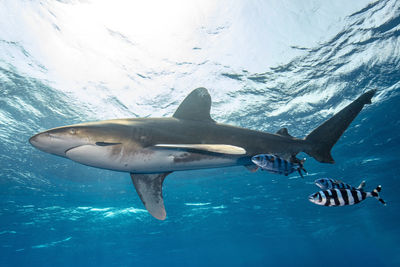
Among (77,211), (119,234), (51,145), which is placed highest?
(77,211)

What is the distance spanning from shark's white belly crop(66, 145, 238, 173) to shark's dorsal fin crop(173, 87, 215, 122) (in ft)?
2.86

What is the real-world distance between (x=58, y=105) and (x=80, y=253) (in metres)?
45.4

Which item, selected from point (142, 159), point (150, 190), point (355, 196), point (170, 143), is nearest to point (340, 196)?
point (355, 196)

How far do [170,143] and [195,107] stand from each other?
1007mm

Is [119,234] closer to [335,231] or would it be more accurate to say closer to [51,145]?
[51,145]

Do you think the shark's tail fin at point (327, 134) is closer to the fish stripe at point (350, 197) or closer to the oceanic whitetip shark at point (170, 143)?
the oceanic whitetip shark at point (170, 143)

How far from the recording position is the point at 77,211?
79.6 ft

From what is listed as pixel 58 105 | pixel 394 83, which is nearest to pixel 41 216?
pixel 58 105

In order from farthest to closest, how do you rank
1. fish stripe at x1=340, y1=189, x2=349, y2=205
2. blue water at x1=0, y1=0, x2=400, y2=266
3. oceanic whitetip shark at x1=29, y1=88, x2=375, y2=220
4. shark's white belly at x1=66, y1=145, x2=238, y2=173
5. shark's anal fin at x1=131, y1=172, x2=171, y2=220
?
blue water at x1=0, y1=0, x2=400, y2=266, shark's anal fin at x1=131, y1=172, x2=171, y2=220, fish stripe at x1=340, y1=189, x2=349, y2=205, shark's white belly at x1=66, y1=145, x2=238, y2=173, oceanic whitetip shark at x1=29, y1=88, x2=375, y2=220

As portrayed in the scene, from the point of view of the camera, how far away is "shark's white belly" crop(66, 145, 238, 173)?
113 inches

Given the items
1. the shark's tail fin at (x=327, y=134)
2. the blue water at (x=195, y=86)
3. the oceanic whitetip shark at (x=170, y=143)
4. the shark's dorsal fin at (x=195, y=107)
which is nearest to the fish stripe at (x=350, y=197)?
the oceanic whitetip shark at (x=170, y=143)

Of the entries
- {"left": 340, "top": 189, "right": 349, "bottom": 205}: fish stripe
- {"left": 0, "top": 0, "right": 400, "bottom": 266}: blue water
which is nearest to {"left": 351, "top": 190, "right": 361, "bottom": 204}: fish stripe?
{"left": 340, "top": 189, "right": 349, "bottom": 205}: fish stripe

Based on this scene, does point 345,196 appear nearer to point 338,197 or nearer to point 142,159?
point 338,197

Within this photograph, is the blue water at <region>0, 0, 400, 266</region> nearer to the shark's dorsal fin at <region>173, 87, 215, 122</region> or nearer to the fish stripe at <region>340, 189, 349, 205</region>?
the shark's dorsal fin at <region>173, 87, 215, 122</region>
